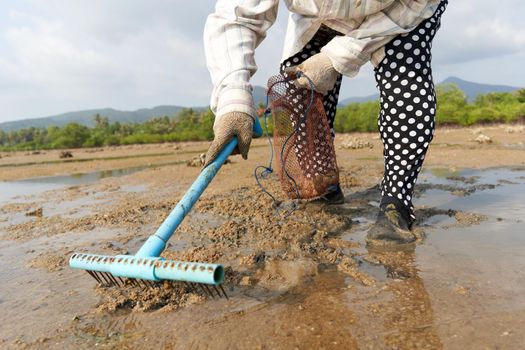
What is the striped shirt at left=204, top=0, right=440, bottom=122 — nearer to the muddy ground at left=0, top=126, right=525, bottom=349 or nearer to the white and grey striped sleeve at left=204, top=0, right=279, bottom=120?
the white and grey striped sleeve at left=204, top=0, right=279, bottom=120

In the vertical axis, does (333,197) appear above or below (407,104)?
below

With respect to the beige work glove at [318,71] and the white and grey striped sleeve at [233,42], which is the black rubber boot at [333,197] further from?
the white and grey striped sleeve at [233,42]

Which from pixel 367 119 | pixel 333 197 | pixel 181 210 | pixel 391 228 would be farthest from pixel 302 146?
pixel 367 119

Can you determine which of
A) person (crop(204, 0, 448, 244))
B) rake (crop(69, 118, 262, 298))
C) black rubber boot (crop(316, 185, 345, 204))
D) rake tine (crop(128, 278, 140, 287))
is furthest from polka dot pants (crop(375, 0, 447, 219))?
rake tine (crop(128, 278, 140, 287))

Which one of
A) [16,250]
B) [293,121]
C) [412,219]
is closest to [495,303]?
[412,219]

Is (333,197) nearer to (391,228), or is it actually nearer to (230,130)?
(391,228)

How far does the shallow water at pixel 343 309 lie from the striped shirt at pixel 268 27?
90cm

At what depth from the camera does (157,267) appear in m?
1.22

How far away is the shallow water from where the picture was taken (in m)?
1.05

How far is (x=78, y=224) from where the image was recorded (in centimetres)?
259

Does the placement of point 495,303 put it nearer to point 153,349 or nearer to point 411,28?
point 153,349

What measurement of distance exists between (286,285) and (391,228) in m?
0.68

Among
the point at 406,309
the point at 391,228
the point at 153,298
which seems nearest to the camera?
the point at 406,309

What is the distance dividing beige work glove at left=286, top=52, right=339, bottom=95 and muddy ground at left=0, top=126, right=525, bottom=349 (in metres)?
0.77
